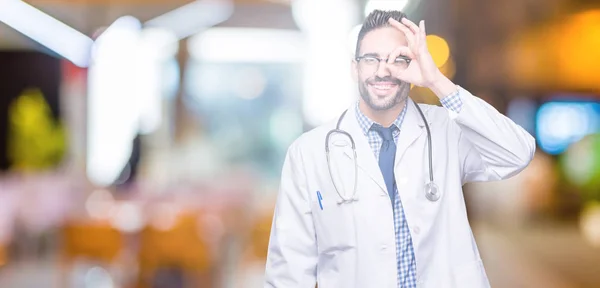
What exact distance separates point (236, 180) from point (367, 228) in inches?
178

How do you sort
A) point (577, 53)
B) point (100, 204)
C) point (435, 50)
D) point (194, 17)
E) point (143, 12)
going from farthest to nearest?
point (577, 53), point (143, 12), point (194, 17), point (100, 204), point (435, 50)

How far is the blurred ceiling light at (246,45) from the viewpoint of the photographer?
19.4 feet

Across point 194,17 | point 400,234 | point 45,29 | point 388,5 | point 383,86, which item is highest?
point 194,17

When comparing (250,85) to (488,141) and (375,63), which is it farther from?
(488,141)

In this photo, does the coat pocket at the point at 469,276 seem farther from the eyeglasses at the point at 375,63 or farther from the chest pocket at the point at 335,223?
the eyeglasses at the point at 375,63

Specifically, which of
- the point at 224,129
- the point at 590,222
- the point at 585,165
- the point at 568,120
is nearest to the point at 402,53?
the point at 224,129

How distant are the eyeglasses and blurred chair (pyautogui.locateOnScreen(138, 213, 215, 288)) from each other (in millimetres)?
3152

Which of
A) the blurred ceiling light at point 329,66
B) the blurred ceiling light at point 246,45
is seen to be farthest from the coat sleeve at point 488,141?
the blurred ceiling light at point 246,45

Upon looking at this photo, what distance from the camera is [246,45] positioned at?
6.80 metres

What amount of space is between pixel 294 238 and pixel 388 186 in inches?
10.7

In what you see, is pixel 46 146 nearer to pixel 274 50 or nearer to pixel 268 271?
pixel 274 50

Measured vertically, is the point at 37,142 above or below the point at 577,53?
below

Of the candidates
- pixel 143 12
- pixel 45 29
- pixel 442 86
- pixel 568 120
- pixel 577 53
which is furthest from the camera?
pixel 568 120

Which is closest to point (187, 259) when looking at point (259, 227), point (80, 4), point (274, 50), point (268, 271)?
point (259, 227)
